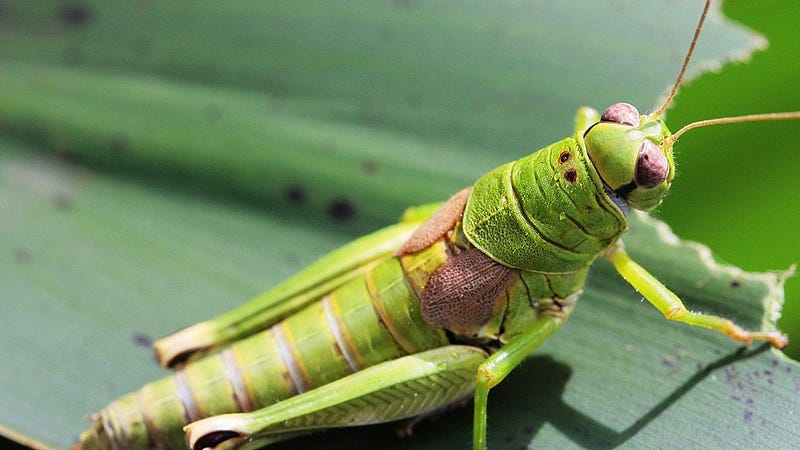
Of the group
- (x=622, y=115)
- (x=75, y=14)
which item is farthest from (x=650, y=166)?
(x=75, y=14)

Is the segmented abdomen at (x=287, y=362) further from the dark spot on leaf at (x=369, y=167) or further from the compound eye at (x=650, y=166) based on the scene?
the compound eye at (x=650, y=166)

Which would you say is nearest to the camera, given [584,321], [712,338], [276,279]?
[712,338]

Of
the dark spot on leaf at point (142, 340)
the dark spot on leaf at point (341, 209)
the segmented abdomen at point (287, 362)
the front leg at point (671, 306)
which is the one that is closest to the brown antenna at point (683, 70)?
the front leg at point (671, 306)

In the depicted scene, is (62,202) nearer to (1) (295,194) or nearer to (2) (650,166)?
(1) (295,194)

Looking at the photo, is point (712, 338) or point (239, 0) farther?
point (239, 0)

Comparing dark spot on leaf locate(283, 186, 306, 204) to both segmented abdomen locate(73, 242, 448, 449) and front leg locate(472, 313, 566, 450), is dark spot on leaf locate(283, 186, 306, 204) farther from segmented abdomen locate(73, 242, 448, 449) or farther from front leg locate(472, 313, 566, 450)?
front leg locate(472, 313, 566, 450)

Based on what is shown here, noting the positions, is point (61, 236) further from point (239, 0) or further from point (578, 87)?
point (578, 87)

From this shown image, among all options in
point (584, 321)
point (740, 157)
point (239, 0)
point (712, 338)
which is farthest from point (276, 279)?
point (740, 157)
